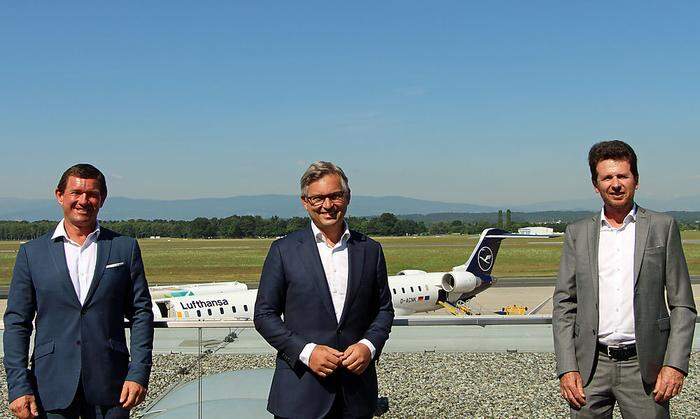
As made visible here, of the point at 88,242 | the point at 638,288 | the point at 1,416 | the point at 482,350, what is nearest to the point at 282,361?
the point at 88,242

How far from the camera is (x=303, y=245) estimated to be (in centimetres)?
340

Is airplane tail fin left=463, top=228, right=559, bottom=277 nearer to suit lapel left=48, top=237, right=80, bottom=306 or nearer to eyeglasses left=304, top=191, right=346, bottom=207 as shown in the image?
eyeglasses left=304, top=191, right=346, bottom=207

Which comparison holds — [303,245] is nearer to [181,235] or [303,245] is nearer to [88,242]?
[88,242]

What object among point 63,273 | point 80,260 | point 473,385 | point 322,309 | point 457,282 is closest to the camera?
point 322,309

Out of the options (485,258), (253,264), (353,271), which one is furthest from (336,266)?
(253,264)

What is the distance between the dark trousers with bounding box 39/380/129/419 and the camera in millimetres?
3473

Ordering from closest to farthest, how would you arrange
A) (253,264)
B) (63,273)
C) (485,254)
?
1. (63,273)
2. (485,254)
3. (253,264)

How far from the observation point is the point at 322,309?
3.33 m

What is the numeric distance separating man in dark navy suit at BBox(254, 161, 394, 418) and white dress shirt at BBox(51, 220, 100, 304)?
3.18ft

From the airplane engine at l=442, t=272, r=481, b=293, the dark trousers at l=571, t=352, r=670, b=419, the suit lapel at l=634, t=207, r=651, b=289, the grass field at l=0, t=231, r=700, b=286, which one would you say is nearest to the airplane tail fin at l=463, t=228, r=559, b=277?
the airplane engine at l=442, t=272, r=481, b=293

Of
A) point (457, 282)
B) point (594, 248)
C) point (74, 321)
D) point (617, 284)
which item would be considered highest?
point (594, 248)

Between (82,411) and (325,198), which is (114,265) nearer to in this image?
(82,411)

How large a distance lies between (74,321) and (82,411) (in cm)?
52

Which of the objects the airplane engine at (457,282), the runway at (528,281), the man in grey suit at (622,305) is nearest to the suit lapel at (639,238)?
the man in grey suit at (622,305)
